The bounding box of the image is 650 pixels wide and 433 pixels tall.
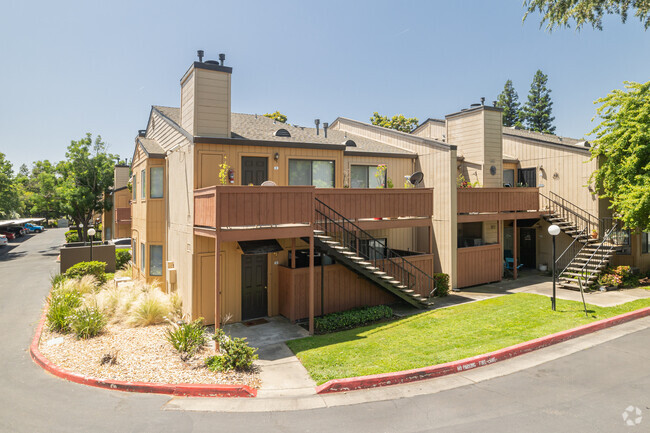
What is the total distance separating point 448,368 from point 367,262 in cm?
527

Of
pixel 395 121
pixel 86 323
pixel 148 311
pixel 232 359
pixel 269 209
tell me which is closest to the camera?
pixel 232 359

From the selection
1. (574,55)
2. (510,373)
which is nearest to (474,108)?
(574,55)

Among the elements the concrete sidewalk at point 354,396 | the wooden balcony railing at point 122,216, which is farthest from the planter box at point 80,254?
the concrete sidewalk at point 354,396

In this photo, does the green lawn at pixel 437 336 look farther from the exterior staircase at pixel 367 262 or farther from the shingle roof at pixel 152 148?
the shingle roof at pixel 152 148

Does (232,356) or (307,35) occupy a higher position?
(307,35)

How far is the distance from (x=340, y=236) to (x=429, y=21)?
11990 mm

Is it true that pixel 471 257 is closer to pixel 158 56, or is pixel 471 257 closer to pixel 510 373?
pixel 510 373

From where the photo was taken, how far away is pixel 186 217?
1373 cm

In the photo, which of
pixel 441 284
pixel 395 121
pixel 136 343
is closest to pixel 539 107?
pixel 395 121

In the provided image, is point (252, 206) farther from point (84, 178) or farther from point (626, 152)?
point (84, 178)

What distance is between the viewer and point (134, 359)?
31.8ft

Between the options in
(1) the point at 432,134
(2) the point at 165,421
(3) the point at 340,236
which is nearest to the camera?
(2) the point at 165,421

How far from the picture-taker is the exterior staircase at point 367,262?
43.2ft

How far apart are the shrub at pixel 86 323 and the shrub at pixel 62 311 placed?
0.38 metres
